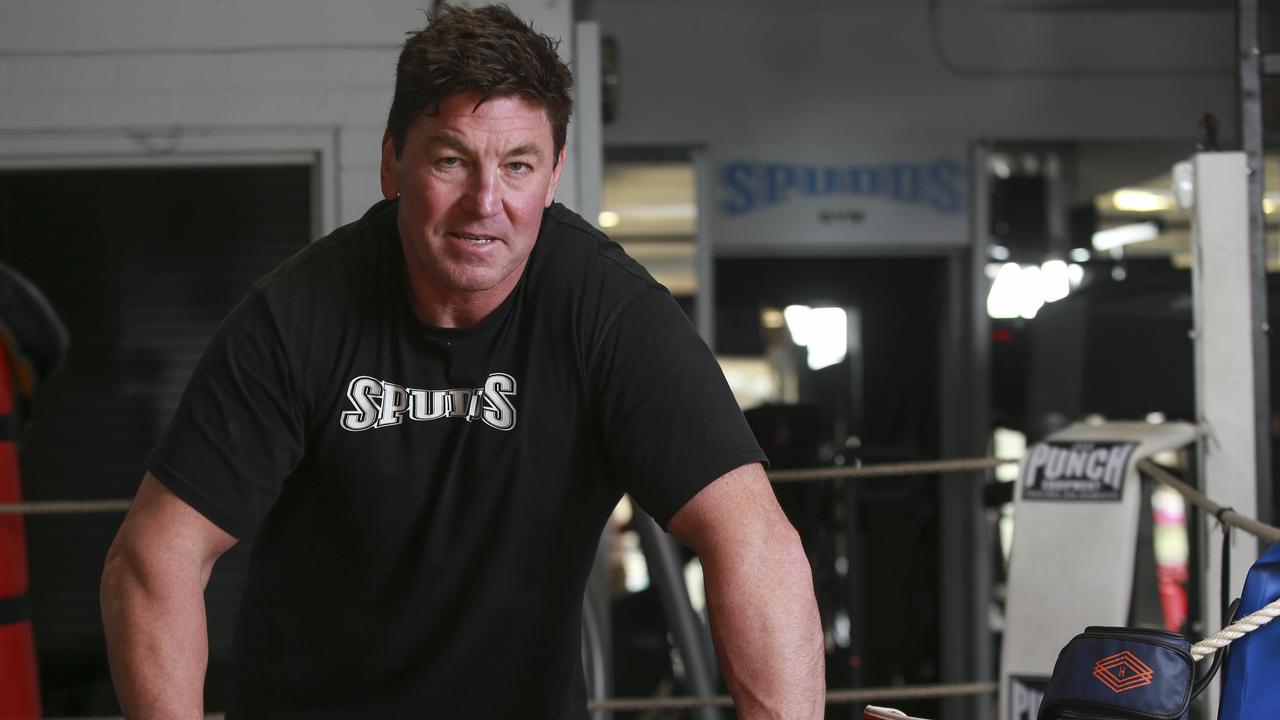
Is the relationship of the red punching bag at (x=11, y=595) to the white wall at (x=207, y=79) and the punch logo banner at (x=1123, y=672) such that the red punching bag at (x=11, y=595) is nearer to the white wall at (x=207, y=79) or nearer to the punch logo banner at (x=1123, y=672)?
the white wall at (x=207, y=79)

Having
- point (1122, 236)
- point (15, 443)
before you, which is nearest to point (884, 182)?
point (1122, 236)

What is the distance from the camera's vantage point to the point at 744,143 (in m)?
5.36

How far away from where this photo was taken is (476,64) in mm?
1223

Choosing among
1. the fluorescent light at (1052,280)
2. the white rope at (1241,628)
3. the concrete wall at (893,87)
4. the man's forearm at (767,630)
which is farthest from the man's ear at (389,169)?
the fluorescent light at (1052,280)

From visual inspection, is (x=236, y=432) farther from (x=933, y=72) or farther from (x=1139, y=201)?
(x=1139, y=201)

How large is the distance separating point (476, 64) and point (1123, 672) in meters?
0.85

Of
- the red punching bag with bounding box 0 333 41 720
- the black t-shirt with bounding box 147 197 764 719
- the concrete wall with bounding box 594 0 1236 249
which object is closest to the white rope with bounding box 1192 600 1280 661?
the black t-shirt with bounding box 147 197 764 719

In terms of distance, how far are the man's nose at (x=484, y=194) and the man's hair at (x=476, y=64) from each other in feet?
0.23

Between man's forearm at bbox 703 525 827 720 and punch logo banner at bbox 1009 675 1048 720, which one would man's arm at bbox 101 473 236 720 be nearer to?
man's forearm at bbox 703 525 827 720

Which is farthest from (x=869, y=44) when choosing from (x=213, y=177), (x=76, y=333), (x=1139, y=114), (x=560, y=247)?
(x=560, y=247)

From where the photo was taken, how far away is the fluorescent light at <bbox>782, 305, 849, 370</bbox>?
19.3ft

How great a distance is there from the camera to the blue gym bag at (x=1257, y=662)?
1286 millimetres

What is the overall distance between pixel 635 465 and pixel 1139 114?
191 inches

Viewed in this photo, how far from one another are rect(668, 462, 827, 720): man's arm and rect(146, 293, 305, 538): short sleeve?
431mm
